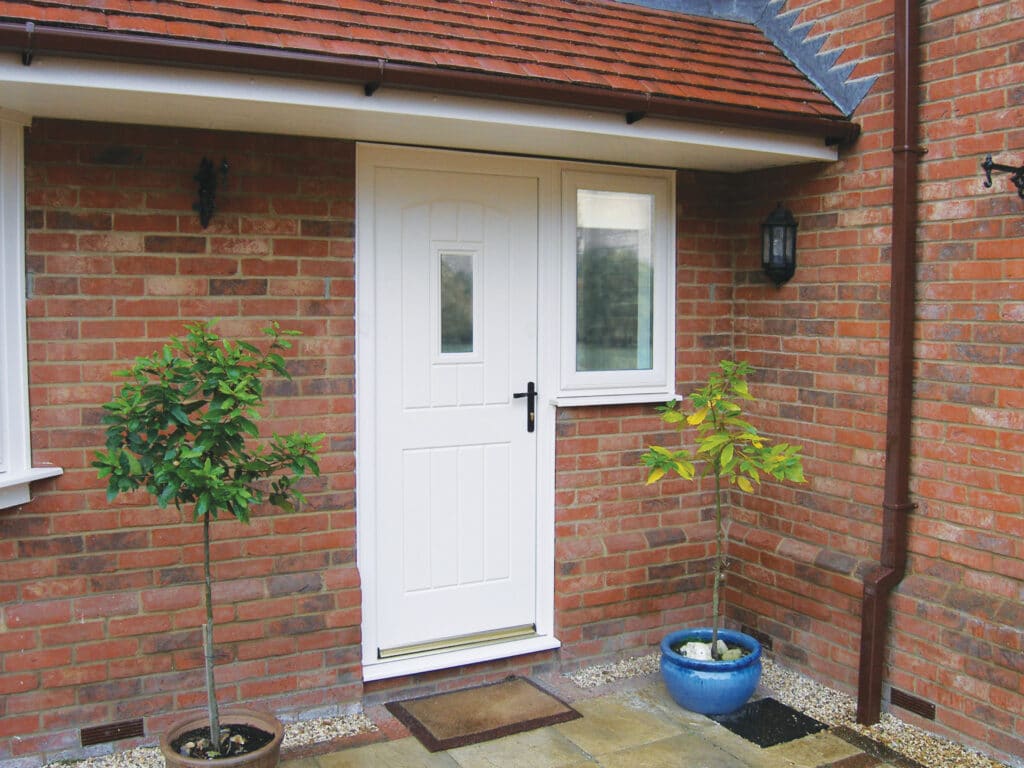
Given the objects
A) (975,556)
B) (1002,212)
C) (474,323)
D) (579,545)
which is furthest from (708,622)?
(1002,212)

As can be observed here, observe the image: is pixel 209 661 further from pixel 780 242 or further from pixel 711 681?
pixel 780 242

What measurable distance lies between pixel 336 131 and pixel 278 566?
6.32 ft

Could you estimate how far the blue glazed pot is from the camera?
4.37 m

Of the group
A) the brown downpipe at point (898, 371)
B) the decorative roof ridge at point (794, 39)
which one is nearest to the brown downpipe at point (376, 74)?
the decorative roof ridge at point (794, 39)

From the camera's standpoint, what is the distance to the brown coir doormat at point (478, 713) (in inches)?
164

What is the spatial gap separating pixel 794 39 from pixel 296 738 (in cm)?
426

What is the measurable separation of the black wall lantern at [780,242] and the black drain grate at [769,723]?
7.09 feet

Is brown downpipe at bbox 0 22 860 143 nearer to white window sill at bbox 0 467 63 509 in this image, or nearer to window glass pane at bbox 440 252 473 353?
window glass pane at bbox 440 252 473 353

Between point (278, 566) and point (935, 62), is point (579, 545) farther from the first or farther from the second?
point (935, 62)

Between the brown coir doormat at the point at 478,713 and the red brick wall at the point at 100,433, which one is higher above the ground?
the red brick wall at the point at 100,433

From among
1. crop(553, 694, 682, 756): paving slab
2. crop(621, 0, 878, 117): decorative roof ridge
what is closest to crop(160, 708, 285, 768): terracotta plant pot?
crop(553, 694, 682, 756): paving slab

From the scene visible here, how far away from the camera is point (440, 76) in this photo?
3631mm

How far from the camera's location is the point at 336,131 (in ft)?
13.5

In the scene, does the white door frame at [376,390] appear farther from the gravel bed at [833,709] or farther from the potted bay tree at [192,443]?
the potted bay tree at [192,443]
